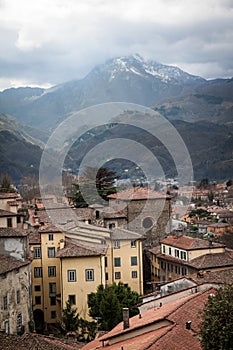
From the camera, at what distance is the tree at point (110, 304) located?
28.1m

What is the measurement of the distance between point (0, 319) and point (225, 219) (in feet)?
193

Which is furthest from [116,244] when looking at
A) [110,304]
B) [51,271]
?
[110,304]

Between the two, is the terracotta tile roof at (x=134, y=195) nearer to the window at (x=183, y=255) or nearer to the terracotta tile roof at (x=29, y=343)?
the window at (x=183, y=255)

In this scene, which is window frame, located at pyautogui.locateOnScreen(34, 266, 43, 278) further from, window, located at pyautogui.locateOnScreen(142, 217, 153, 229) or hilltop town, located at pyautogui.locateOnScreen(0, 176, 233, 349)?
window, located at pyautogui.locateOnScreen(142, 217, 153, 229)

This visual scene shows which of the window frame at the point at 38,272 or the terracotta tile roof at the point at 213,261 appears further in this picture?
the window frame at the point at 38,272

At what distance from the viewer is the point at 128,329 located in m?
18.3

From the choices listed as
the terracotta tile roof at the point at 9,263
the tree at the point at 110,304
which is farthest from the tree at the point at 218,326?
the terracotta tile roof at the point at 9,263

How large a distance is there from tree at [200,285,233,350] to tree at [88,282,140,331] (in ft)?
41.6

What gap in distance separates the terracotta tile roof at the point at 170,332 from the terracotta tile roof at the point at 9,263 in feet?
35.9

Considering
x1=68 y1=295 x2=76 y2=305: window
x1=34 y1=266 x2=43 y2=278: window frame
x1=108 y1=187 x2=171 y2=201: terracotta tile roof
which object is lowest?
x1=68 y1=295 x2=76 y2=305: window

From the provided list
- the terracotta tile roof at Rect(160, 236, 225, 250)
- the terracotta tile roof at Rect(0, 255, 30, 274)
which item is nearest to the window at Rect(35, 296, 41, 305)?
the terracotta tile roof at Rect(0, 255, 30, 274)

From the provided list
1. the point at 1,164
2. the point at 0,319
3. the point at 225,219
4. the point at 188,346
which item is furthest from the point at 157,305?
the point at 1,164

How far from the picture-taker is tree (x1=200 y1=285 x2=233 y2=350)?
13.4m

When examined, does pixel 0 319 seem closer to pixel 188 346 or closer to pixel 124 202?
pixel 188 346
